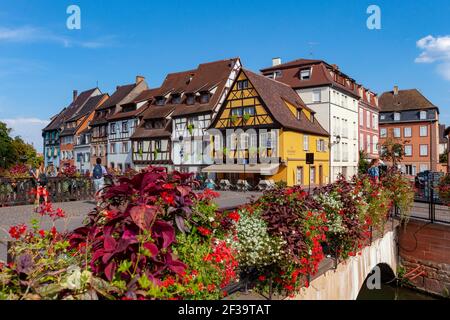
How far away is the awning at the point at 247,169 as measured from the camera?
91.5ft

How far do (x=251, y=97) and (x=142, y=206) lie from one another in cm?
2776

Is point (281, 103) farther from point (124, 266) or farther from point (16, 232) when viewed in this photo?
point (124, 266)

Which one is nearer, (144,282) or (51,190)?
(144,282)

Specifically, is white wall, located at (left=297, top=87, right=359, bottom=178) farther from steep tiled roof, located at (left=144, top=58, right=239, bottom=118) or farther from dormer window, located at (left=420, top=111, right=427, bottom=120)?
dormer window, located at (left=420, top=111, right=427, bottom=120)

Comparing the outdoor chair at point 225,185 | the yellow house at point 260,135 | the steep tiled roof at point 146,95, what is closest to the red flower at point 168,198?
the yellow house at point 260,135

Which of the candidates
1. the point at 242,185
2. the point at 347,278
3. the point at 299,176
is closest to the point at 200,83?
the point at 242,185

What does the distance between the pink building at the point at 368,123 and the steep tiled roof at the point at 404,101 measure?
18.6 ft

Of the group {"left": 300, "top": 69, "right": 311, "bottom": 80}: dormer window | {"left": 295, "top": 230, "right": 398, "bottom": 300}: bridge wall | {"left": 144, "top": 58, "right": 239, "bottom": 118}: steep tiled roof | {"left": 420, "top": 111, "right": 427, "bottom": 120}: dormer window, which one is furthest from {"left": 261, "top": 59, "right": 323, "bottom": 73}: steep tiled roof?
{"left": 295, "top": 230, "right": 398, "bottom": 300}: bridge wall

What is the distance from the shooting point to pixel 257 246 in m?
4.47

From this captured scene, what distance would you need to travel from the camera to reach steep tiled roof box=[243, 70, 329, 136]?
95.2 feet

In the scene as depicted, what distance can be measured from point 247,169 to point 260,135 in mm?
3129

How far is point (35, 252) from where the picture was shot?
294 cm

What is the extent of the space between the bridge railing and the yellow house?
14111 millimetres
